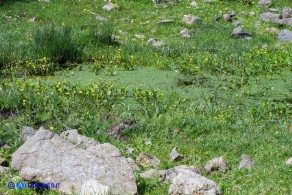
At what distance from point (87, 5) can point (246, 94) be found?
24.3 ft

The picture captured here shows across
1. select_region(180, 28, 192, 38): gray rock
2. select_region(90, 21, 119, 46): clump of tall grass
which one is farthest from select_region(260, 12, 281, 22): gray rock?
select_region(90, 21, 119, 46): clump of tall grass

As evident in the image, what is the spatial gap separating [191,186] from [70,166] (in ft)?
3.27

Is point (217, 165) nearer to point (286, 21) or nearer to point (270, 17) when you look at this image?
point (286, 21)

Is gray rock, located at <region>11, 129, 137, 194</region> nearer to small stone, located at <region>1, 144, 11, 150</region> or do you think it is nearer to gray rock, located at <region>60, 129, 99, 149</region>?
gray rock, located at <region>60, 129, 99, 149</region>

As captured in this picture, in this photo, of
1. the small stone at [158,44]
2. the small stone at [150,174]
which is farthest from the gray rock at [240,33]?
the small stone at [150,174]

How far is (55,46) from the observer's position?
925 centimetres

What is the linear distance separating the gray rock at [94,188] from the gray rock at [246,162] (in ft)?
4.99

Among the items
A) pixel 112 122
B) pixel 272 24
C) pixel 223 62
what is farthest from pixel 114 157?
pixel 272 24

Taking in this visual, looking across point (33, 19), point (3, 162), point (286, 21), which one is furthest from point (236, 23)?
point (3, 162)

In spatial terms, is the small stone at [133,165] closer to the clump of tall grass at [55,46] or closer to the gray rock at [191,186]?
the gray rock at [191,186]

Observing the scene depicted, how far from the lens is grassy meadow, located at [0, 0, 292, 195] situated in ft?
18.6

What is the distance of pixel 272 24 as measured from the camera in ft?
40.1

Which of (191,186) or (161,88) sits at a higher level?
(191,186)

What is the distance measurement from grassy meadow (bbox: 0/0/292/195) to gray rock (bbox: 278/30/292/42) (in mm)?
139
